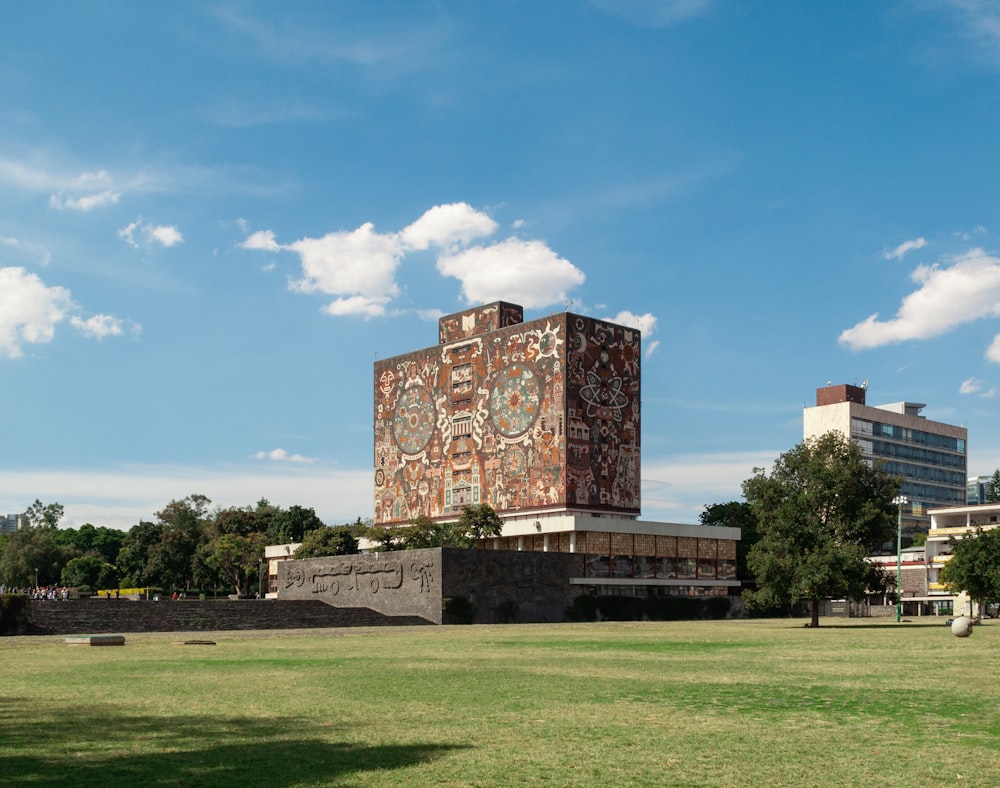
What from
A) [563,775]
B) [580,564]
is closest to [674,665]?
[563,775]

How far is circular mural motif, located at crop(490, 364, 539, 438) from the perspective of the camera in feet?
265

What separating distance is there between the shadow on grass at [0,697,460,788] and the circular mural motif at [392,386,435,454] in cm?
7624

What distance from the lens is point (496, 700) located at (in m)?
14.6

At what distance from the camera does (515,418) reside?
81.8 m

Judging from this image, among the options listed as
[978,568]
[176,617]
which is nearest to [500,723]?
[176,617]

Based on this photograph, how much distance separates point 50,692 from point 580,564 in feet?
199

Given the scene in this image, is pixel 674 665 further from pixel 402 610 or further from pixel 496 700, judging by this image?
pixel 402 610

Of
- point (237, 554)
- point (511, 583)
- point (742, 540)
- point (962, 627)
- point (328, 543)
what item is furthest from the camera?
point (237, 554)

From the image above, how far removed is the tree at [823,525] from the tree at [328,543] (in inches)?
1663

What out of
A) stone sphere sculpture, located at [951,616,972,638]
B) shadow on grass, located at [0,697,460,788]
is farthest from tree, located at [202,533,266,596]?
shadow on grass, located at [0,697,460,788]

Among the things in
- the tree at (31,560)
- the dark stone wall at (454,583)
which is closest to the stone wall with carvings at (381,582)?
the dark stone wall at (454,583)

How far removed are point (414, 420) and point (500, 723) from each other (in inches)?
3093

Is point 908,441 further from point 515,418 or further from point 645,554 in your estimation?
point 515,418

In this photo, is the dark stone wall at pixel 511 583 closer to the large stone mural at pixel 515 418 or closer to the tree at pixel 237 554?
the large stone mural at pixel 515 418
